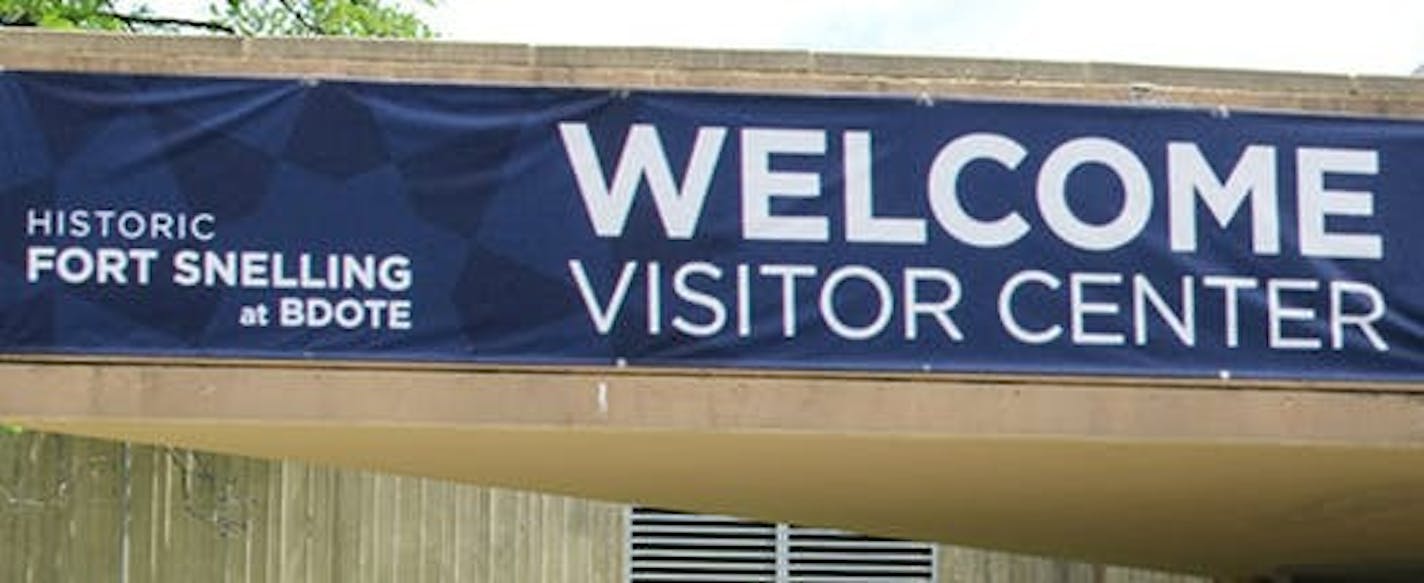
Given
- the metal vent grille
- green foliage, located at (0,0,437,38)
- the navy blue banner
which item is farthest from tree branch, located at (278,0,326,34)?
the navy blue banner

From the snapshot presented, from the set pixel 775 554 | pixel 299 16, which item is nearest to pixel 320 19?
pixel 299 16

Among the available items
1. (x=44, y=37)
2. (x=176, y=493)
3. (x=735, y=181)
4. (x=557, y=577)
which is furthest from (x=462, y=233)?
(x=557, y=577)

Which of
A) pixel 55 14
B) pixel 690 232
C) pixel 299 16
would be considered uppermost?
pixel 299 16

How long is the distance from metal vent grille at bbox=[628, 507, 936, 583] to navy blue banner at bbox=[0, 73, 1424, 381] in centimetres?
1294

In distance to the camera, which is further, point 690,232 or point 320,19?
point 320,19

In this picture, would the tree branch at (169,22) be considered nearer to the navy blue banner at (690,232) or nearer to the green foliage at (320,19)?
the green foliage at (320,19)

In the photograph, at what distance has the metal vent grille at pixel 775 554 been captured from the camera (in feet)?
79.0

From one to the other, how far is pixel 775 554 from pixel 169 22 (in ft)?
25.0

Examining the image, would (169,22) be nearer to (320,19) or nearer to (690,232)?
(320,19)

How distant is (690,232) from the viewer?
1114 centimetres

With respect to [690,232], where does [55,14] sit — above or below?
above

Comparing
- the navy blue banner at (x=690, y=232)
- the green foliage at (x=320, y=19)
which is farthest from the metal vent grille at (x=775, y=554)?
the navy blue banner at (x=690, y=232)

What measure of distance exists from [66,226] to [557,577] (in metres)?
12.5

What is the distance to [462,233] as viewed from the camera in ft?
36.4
